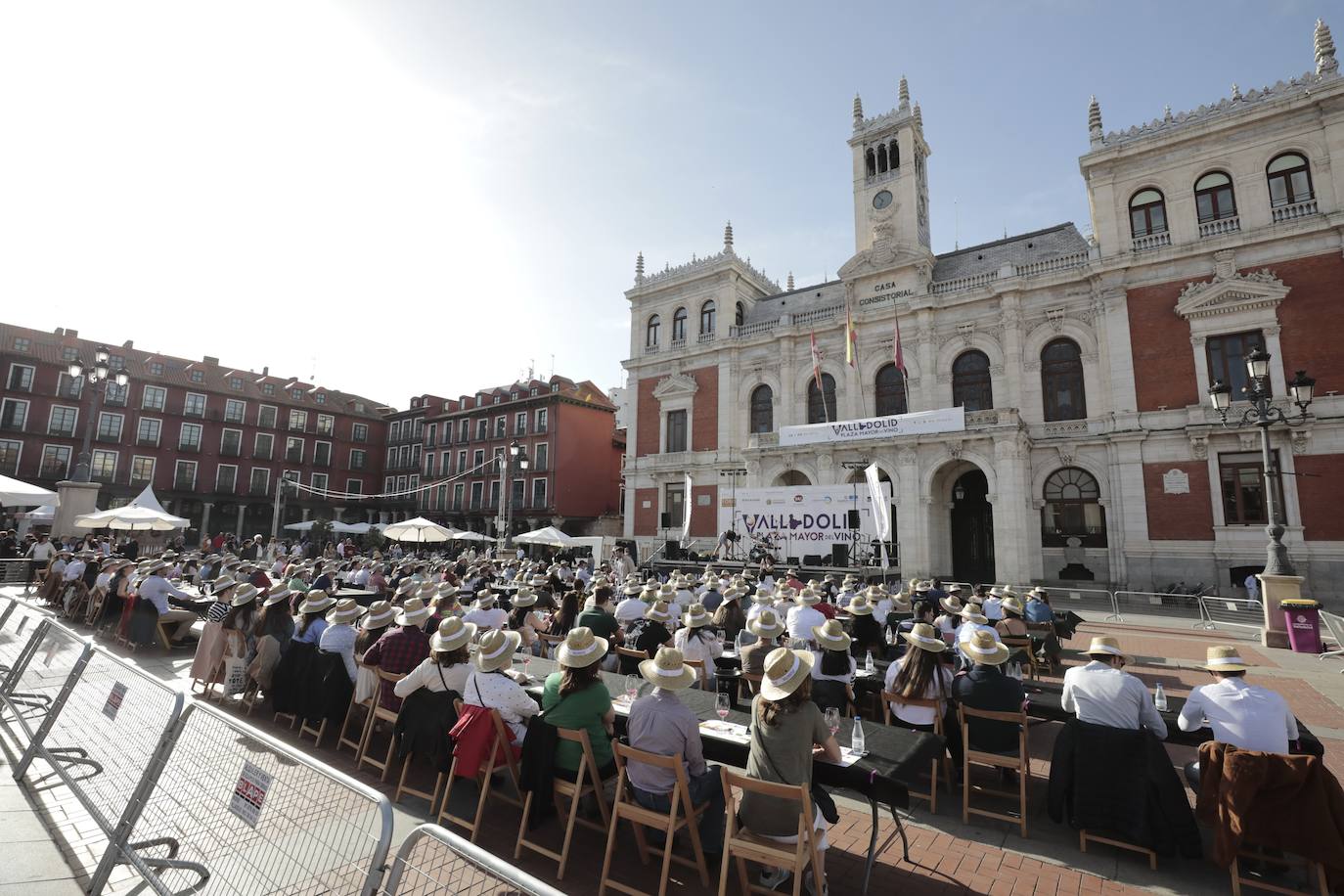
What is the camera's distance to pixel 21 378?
3775cm

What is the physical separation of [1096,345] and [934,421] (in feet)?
22.0

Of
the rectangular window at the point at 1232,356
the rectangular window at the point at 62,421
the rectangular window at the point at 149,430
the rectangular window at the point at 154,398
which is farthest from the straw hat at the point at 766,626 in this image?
the rectangular window at the point at 154,398

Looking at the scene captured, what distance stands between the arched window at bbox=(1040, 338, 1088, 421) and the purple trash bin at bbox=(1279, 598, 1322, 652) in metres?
12.0

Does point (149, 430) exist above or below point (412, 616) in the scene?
above

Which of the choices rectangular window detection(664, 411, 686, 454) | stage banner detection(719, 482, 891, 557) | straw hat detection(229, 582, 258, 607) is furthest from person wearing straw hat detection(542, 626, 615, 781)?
rectangular window detection(664, 411, 686, 454)

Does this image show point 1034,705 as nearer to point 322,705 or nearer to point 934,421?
point 322,705

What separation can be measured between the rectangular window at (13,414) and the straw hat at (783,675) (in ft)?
173

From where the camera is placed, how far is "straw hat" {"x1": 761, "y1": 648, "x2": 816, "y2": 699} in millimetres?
3738

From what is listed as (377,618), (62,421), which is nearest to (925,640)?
(377,618)

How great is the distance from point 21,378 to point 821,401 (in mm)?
48354

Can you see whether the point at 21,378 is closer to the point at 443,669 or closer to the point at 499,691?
the point at 443,669

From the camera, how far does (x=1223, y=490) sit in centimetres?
1975

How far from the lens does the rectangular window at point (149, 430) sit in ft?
136

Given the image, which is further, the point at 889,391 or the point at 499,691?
the point at 889,391
